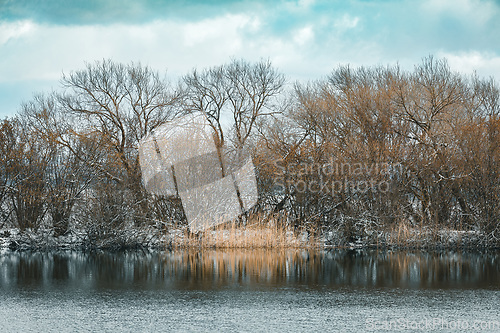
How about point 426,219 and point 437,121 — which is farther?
point 437,121

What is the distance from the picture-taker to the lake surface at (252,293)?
870cm

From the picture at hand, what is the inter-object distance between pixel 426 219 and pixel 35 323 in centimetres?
1580

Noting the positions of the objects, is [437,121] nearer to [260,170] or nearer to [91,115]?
[260,170]

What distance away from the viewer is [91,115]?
2739 cm

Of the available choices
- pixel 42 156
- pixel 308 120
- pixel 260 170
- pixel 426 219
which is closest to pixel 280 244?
pixel 260 170

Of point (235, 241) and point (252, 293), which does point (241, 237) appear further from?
point (252, 293)

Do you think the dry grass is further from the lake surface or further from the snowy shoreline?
the lake surface
